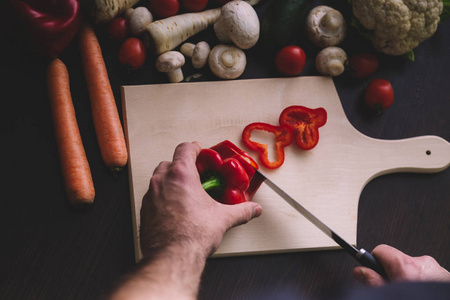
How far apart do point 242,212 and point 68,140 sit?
71cm

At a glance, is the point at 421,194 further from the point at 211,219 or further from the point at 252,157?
the point at 211,219

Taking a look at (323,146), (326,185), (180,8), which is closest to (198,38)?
(180,8)

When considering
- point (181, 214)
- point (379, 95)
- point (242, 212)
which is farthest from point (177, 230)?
point (379, 95)

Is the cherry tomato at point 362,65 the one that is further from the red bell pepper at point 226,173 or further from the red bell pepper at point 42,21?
the red bell pepper at point 42,21

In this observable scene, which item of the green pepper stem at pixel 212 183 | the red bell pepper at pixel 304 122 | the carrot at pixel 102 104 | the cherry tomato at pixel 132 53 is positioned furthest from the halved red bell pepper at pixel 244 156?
the cherry tomato at pixel 132 53

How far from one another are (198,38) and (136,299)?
1195 mm

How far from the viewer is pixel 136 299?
0.79 meters

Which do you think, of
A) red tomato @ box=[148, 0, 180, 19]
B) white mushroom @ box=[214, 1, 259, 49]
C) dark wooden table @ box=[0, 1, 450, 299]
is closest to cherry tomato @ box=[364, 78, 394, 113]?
dark wooden table @ box=[0, 1, 450, 299]

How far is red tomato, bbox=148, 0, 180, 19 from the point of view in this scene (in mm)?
1590

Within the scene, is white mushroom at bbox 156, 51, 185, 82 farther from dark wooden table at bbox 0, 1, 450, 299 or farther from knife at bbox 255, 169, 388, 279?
knife at bbox 255, 169, 388, 279

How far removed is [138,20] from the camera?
157 cm

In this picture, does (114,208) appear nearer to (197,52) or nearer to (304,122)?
(197,52)

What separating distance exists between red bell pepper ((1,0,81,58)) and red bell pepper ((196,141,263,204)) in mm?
722

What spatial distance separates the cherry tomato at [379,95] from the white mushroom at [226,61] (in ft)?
1.79
